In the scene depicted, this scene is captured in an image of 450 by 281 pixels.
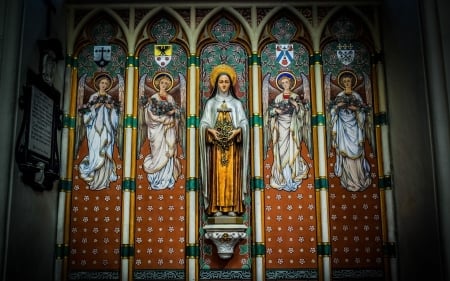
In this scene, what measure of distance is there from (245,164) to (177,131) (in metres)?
1.14

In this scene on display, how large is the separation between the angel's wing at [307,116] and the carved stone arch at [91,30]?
9.15ft

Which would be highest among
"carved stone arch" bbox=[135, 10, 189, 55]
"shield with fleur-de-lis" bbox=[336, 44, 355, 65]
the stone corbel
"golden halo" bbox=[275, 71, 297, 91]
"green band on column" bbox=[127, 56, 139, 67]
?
"carved stone arch" bbox=[135, 10, 189, 55]

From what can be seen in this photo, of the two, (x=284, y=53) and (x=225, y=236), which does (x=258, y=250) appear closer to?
(x=225, y=236)

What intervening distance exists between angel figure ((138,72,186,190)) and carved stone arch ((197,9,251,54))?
2.20 ft

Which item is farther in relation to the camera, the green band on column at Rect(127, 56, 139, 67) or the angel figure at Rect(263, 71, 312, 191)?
the green band on column at Rect(127, 56, 139, 67)

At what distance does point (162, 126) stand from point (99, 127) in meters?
0.93

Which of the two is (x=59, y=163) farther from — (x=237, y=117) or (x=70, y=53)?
(x=237, y=117)

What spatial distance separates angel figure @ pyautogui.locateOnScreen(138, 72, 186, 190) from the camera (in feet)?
27.7

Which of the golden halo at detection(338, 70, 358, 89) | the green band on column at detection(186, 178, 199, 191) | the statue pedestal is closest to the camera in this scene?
the statue pedestal

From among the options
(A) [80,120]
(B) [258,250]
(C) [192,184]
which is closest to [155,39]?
(A) [80,120]

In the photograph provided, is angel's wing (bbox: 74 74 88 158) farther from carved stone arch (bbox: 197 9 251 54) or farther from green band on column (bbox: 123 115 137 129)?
carved stone arch (bbox: 197 9 251 54)

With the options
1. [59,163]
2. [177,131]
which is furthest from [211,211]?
[59,163]

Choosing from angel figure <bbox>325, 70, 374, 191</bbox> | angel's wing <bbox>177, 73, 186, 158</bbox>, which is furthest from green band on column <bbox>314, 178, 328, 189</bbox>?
angel's wing <bbox>177, 73, 186, 158</bbox>

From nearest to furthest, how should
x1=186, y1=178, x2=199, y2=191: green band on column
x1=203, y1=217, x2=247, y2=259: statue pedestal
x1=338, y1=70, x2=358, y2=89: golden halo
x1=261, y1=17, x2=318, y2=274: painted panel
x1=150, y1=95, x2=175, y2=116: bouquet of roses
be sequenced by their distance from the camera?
1. x1=203, y1=217, x2=247, y2=259: statue pedestal
2. x1=261, y1=17, x2=318, y2=274: painted panel
3. x1=186, y1=178, x2=199, y2=191: green band on column
4. x1=150, y1=95, x2=175, y2=116: bouquet of roses
5. x1=338, y1=70, x2=358, y2=89: golden halo
